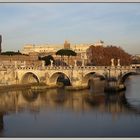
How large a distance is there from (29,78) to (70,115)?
656 cm

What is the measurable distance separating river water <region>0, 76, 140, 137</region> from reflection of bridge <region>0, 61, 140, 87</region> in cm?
112

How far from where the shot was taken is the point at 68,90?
1159 cm

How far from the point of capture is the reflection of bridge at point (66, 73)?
37.8ft

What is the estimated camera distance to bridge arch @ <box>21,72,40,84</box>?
13188mm

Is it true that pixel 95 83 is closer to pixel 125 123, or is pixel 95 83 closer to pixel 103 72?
pixel 103 72

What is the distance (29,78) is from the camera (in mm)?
13695

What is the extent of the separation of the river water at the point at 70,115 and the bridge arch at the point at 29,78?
2697mm

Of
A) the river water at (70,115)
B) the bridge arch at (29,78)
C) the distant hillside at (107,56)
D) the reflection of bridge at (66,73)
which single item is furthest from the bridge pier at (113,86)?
the distant hillside at (107,56)

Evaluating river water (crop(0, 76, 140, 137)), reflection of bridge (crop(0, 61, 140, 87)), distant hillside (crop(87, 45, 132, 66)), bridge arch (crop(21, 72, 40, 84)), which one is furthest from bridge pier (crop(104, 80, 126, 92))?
distant hillside (crop(87, 45, 132, 66))

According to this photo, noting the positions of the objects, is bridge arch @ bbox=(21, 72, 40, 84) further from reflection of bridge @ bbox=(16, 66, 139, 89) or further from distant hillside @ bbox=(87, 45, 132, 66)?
distant hillside @ bbox=(87, 45, 132, 66)

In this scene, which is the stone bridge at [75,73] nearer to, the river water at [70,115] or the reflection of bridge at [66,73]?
the reflection of bridge at [66,73]

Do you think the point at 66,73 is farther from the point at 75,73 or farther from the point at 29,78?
the point at 29,78

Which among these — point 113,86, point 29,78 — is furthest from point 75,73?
point 29,78

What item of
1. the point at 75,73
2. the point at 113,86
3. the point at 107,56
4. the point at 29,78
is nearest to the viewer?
the point at 113,86
